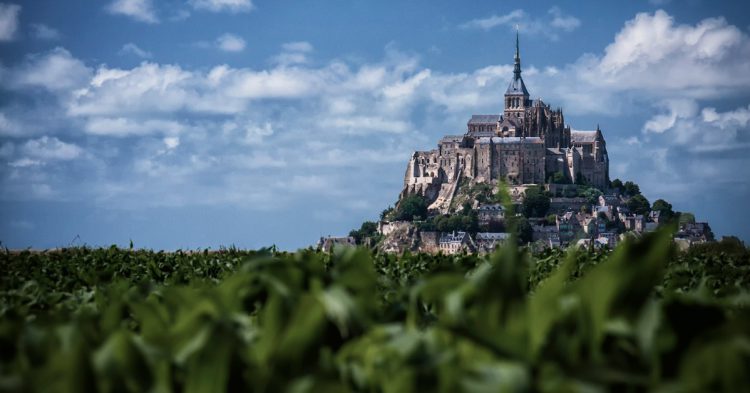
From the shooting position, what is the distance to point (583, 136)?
154625 mm

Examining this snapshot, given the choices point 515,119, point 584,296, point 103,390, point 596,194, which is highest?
point 515,119

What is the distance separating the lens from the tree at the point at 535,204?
135 metres

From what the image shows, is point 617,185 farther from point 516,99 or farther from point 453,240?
point 453,240

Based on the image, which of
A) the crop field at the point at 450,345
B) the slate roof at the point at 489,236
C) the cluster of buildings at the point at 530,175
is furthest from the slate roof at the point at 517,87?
the crop field at the point at 450,345

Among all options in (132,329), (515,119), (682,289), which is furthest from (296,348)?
(515,119)

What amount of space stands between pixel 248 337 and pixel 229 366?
32 centimetres

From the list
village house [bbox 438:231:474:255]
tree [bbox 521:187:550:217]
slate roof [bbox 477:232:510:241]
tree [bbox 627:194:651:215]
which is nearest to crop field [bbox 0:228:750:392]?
village house [bbox 438:231:474:255]

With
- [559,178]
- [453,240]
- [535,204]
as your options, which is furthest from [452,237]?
[559,178]

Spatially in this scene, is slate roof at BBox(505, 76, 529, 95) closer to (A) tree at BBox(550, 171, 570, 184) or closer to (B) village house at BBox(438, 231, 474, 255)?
(A) tree at BBox(550, 171, 570, 184)

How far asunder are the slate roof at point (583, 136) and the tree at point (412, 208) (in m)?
26.4

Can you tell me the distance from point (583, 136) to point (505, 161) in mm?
17483

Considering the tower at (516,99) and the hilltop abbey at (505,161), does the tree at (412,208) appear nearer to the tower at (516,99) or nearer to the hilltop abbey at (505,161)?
the hilltop abbey at (505,161)

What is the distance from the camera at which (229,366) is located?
263cm

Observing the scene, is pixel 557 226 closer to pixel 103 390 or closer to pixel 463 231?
pixel 463 231
